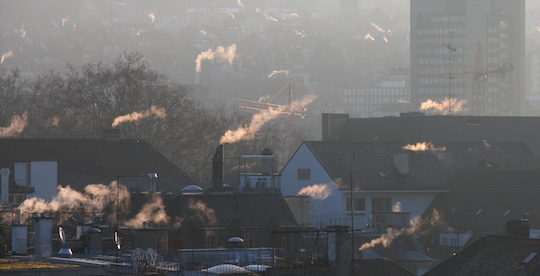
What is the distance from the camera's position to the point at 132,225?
74.6 m

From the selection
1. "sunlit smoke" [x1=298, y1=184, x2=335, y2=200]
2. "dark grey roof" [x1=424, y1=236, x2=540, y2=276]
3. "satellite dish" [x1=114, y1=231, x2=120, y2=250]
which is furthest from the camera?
"sunlit smoke" [x1=298, y1=184, x2=335, y2=200]

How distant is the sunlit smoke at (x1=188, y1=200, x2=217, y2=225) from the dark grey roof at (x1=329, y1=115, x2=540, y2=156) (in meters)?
50.2

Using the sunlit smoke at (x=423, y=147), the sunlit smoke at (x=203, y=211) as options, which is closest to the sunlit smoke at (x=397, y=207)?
the sunlit smoke at (x=423, y=147)

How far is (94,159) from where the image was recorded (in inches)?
3880

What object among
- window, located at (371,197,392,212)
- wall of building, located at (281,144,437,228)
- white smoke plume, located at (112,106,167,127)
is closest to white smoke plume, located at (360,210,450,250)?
wall of building, located at (281,144,437,228)

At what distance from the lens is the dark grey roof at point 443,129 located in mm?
128375

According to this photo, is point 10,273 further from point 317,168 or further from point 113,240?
point 317,168

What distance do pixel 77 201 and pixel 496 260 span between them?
3829 cm

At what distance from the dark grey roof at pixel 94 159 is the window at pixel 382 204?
10256mm

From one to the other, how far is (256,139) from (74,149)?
59876 millimetres

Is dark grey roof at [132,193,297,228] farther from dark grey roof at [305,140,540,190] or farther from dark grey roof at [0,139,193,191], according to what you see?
dark grey roof at [305,140,540,190]

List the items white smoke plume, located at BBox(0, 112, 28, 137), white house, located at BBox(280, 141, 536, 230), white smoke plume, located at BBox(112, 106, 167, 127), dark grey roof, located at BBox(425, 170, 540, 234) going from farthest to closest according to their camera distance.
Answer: white smoke plume, located at BBox(0, 112, 28, 137)
white smoke plume, located at BBox(112, 106, 167, 127)
white house, located at BBox(280, 141, 536, 230)
dark grey roof, located at BBox(425, 170, 540, 234)

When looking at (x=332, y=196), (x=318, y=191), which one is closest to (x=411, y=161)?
(x=318, y=191)

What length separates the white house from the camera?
100000 millimetres
